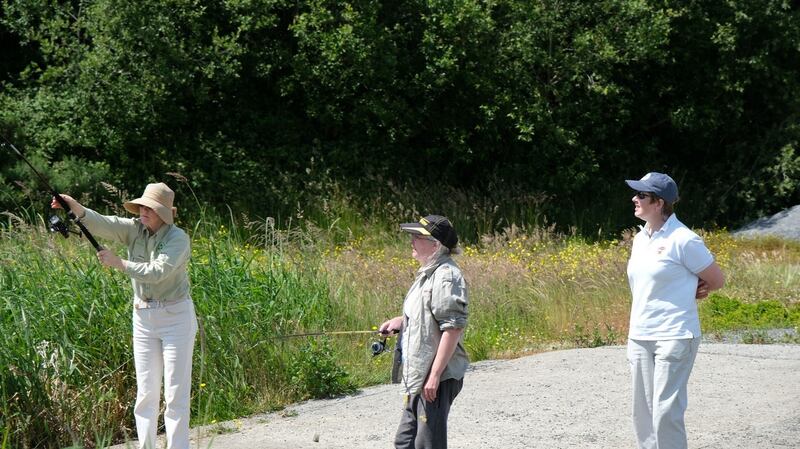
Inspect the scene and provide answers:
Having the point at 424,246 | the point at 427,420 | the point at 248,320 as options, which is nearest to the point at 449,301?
the point at 424,246

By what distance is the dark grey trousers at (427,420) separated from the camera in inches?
219

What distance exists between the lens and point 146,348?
6.55 metres

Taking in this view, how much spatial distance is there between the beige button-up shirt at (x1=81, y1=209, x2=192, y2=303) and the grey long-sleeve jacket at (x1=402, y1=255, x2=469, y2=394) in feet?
5.23

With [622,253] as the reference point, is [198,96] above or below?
above

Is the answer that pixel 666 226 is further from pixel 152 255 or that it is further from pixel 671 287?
pixel 152 255

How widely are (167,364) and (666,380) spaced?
112 inches

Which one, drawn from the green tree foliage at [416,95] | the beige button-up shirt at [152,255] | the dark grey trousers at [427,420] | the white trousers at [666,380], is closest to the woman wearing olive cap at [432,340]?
the dark grey trousers at [427,420]

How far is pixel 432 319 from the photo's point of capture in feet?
18.3

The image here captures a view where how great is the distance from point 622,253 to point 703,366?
5.41 meters

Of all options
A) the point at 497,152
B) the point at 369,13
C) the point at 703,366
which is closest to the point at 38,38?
the point at 369,13

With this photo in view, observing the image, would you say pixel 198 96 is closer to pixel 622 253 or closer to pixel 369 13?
pixel 369 13

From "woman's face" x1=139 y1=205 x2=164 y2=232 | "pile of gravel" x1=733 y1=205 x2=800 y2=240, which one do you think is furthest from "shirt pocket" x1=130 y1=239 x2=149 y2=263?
"pile of gravel" x1=733 y1=205 x2=800 y2=240

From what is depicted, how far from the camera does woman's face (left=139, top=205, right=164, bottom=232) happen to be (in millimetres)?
6578

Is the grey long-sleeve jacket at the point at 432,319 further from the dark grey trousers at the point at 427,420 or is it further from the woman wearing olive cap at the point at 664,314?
the woman wearing olive cap at the point at 664,314
